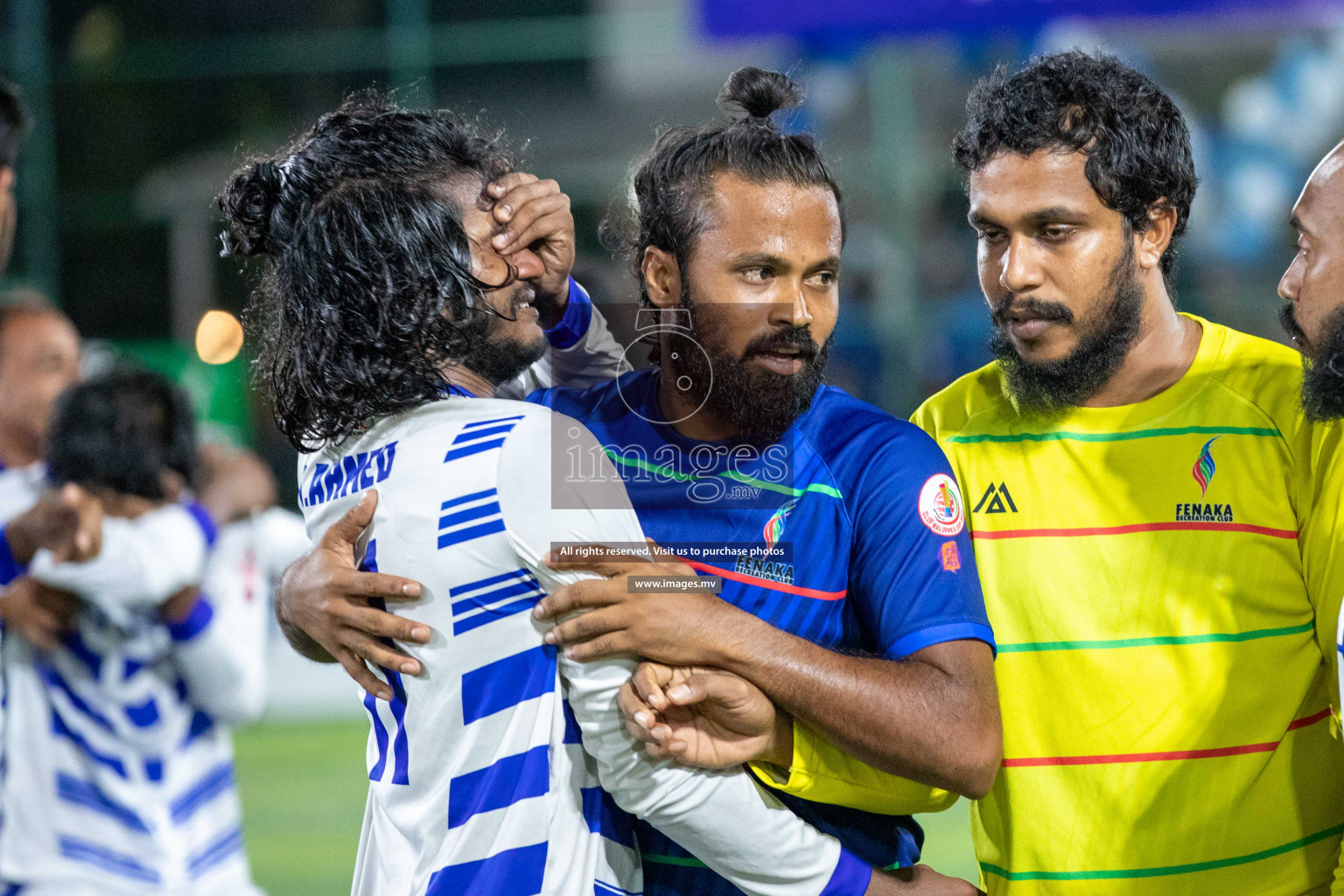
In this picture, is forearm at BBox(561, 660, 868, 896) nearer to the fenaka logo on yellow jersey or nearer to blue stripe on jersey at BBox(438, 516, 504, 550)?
blue stripe on jersey at BBox(438, 516, 504, 550)

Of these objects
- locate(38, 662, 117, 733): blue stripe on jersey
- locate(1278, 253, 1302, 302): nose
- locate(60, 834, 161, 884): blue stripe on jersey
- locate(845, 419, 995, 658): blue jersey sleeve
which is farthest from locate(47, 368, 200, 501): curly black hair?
locate(1278, 253, 1302, 302): nose

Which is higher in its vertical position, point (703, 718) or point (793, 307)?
point (793, 307)

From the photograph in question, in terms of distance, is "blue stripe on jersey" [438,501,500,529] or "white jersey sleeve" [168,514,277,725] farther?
"white jersey sleeve" [168,514,277,725]

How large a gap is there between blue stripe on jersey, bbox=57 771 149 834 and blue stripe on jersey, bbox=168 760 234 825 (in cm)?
11

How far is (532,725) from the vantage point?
1.90 m

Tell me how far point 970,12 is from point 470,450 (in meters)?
10.1

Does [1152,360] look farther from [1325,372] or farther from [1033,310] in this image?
[1325,372]

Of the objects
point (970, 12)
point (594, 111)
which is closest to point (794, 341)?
point (970, 12)

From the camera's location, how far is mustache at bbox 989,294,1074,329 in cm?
243

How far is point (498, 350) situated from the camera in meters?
2.19

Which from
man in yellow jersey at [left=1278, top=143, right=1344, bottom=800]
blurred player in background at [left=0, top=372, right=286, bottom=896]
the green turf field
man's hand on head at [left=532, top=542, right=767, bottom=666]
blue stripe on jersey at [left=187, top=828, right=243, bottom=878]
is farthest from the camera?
the green turf field

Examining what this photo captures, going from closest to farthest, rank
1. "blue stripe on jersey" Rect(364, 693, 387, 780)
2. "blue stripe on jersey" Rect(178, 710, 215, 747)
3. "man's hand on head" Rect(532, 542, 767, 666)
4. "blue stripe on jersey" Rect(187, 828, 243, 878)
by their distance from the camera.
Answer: "man's hand on head" Rect(532, 542, 767, 666)
"blue stripe on jersey" Rect(364, 693, 387, 780)
"blue stripe on jersey" Rect(187, 828, 243, 878)
"blue stripe on jersey" Rect(178, 710, 215, 747)

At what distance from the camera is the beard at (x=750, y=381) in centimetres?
226

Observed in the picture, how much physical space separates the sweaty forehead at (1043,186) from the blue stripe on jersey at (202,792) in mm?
3122
